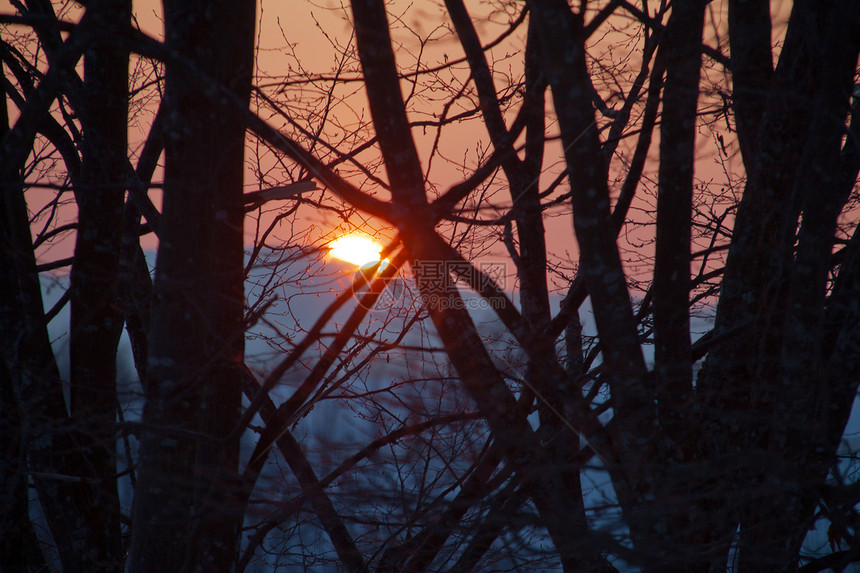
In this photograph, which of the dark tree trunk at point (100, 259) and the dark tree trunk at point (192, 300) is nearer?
the dark tree trunk at point (192, 300)

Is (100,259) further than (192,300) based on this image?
Yes

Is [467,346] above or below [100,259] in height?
below

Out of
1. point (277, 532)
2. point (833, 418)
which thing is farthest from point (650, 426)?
point (277, 532)

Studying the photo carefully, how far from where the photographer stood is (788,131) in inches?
108

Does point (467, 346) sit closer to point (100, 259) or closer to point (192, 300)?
point (192, 300)

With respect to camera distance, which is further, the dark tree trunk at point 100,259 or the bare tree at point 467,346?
the dark tree trunk at point 100,259

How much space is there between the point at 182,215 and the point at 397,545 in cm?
179

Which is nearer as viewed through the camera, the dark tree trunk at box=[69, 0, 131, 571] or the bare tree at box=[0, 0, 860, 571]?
the bare tree at box=[0, 0, 860, 571]

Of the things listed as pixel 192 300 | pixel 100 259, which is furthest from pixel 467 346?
pixel 100 259

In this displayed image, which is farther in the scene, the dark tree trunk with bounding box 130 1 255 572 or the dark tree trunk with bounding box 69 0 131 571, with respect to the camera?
the dark tree trunk with bounding box 69 0 131 571

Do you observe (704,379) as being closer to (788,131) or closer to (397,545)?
(788,131)

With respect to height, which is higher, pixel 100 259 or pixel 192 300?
pixel 100 259

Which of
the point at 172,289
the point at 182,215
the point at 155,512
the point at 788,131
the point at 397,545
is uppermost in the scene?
the point at 788,131

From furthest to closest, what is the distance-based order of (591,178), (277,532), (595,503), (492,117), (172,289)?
(277,532) < (492,117) < (172,289) < (595,503) < (591,178)
